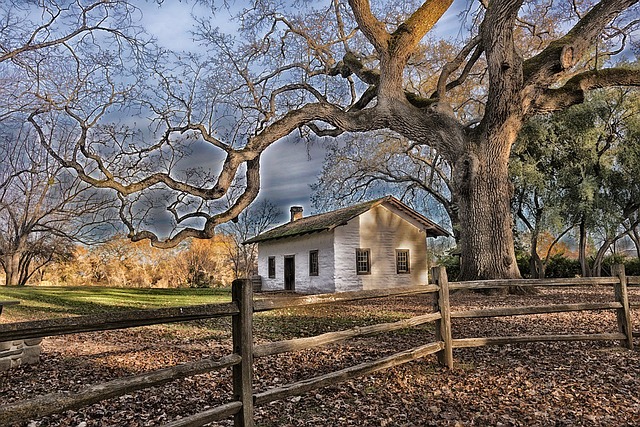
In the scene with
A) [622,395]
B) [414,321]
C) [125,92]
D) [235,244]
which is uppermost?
[125,92]

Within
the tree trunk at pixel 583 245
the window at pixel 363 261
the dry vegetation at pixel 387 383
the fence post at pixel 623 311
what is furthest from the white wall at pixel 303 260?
the fence post at pixel 623 311

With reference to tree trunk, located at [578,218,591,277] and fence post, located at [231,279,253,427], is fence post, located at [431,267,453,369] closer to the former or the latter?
fence post, located at [231,279,253,427]

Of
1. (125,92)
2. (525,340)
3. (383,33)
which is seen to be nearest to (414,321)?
(525,340)

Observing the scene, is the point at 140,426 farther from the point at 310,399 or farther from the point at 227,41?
the point at 227,41

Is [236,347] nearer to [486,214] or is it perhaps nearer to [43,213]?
[486,214]

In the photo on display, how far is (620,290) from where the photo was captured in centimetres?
738

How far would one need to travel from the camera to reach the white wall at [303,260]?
867 inches

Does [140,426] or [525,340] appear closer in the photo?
[140,426]

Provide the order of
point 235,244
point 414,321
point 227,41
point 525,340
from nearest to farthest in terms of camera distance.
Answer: point 414,321, point 525,340, point 227,41, point 235,244

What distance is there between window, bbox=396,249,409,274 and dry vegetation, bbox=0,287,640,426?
13.7 m

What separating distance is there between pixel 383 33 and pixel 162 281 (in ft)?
83.7

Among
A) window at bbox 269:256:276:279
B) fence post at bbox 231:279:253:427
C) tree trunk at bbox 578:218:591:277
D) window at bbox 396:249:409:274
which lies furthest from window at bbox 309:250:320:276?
fence post at bbox 231:279:253:427

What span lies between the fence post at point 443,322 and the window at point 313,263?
16691 millimetres

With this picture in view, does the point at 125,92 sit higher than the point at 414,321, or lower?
higher
